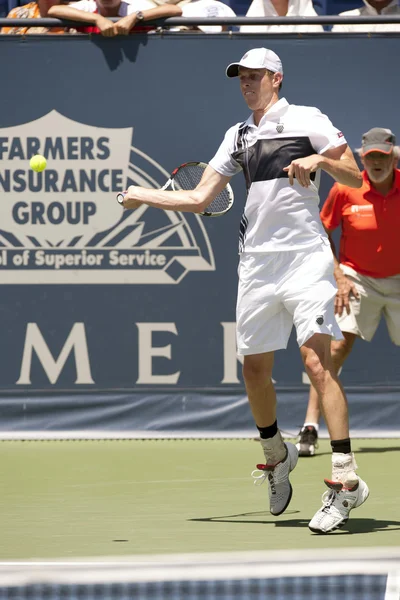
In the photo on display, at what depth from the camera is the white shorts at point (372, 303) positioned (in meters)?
7.20

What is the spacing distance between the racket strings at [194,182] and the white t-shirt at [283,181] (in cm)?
59

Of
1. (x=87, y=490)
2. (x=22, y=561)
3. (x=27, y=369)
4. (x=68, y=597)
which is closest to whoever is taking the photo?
(x=68, y=597)

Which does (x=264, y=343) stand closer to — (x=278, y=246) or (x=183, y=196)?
(x=278, y=246)

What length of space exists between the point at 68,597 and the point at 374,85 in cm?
558

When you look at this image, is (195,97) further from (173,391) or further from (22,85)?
(173,391)

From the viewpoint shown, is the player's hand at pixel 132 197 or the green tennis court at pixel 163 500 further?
the player's hand at pixel 132 197

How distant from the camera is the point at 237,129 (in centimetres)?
523

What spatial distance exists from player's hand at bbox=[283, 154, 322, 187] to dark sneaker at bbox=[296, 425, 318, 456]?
2533mm

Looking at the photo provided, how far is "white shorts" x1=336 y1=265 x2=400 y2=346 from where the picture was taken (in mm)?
7199

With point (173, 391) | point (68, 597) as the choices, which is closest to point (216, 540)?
point (68, 597)

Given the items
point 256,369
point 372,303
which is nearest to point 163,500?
point 256,369

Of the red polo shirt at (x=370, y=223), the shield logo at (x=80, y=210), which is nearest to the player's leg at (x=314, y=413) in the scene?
the red polo shirt at (x=370, y=223)

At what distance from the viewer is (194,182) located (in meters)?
5.86

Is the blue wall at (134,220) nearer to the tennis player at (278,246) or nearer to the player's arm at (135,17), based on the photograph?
the player's arm at (135,17)
